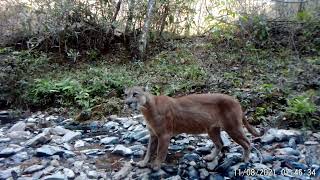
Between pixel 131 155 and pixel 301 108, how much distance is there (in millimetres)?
3505

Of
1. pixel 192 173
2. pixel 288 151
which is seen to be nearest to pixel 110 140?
pixel 192 173

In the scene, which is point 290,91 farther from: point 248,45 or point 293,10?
point 293,10

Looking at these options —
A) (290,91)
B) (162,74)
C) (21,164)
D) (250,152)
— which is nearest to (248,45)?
(162,74)

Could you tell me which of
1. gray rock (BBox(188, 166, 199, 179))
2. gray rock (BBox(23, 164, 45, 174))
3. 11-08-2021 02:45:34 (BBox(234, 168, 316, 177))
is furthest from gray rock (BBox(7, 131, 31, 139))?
11-08-2021 02:45:34 (BBox(234, 168, 316, 177))

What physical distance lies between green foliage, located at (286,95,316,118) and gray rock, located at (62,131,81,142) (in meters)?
4.33

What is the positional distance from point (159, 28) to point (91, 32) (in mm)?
2531

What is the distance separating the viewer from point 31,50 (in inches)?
535

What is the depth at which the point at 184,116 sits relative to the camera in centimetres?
672

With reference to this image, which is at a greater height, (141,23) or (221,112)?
(141,23)

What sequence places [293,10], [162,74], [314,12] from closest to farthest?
1. [162,74]
2. [314,12]
3. [293,10]

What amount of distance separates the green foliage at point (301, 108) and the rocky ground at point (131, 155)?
469 mm

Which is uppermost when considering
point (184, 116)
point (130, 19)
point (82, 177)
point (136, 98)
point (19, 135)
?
point (130, 19)

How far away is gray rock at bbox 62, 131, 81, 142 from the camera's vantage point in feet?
26.9

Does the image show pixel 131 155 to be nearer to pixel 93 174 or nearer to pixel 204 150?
pixel 93 174
